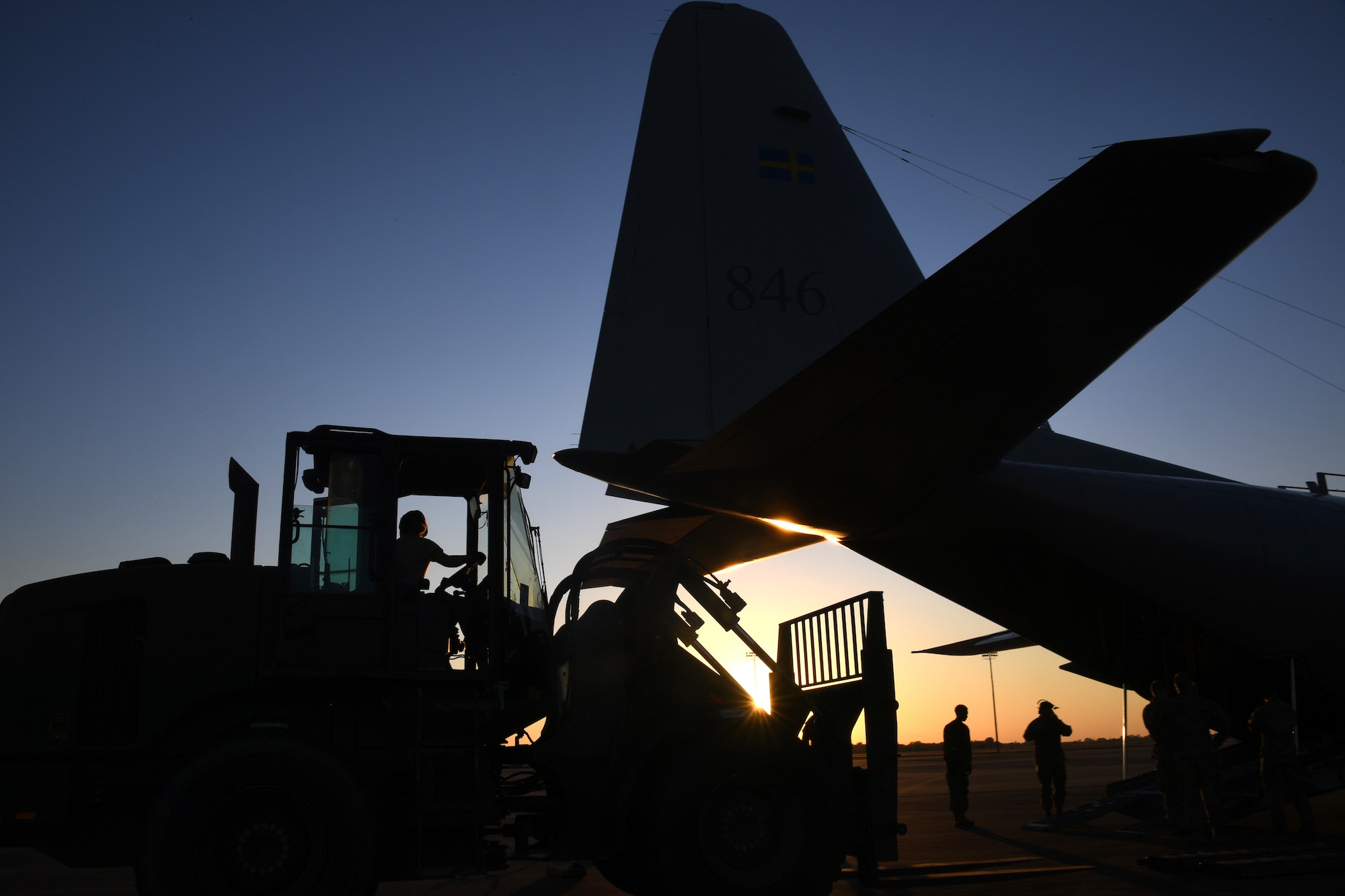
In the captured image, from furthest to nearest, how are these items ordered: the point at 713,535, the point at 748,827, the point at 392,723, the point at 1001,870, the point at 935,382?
the point at 713,535, the point at 1001,870, the point at 935,382, the point at 748,827, the point at 392,723

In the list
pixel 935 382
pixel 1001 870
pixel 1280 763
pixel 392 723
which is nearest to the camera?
pixel 392 723

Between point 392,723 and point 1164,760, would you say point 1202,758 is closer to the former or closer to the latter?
point 1164,760

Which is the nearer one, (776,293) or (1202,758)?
(1202,758)

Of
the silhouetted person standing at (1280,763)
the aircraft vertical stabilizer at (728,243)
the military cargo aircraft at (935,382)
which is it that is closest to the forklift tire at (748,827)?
the military cargo aircraft at (935,382)

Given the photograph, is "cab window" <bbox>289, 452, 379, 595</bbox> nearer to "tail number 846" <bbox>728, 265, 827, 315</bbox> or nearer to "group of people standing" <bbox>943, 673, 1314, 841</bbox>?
"tail number 846" <bbox>728, 265, 827, 315</bbox>

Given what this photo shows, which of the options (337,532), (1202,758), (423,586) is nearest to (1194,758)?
(1202,758)

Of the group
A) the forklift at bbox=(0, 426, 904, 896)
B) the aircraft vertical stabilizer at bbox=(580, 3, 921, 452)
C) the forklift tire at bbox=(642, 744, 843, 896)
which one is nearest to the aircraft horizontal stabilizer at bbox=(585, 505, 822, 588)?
the aircraft vertical stabilizer at bbox=(580, 3, 921, 452)

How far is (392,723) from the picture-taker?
543cm

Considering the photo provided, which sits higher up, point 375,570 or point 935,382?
point 935,382

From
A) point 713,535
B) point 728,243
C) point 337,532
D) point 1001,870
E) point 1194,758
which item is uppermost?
point 728,243

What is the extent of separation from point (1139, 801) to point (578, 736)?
7223 millimetres

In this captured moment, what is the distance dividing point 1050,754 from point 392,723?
345 inches

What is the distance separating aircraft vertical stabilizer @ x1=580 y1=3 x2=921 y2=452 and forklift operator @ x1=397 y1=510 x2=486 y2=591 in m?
2.13

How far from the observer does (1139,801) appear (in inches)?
398
